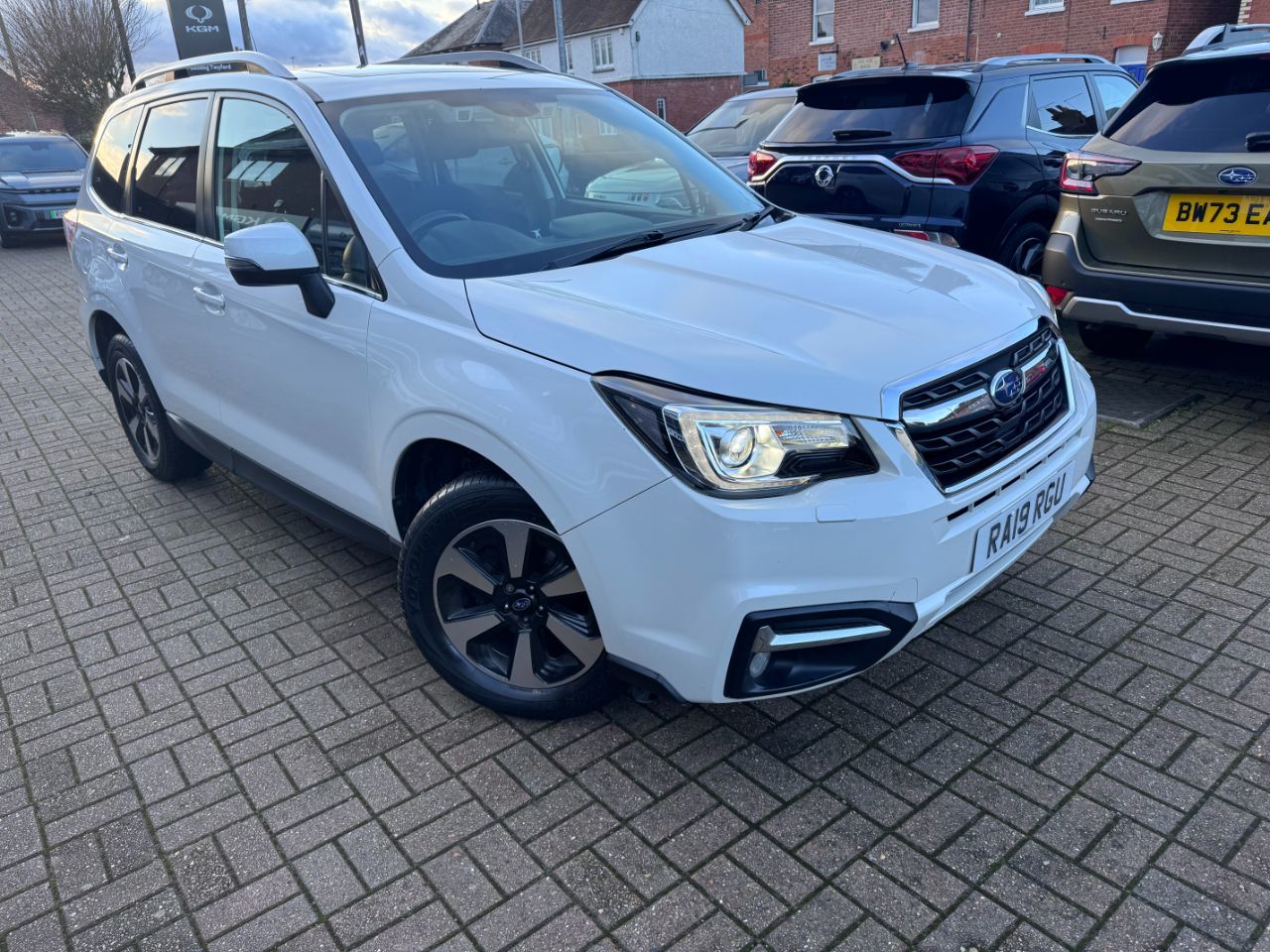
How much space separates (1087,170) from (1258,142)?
0.77 metres

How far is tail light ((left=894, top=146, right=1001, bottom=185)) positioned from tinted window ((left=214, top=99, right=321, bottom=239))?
4.18m

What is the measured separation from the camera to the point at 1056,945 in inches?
84.3

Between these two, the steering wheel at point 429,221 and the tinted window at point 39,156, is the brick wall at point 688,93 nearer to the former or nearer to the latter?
the tinted window at point 39,156

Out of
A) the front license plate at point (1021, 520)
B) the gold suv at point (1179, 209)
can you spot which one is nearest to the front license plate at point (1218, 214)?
the gold suv at point (1179, 209)

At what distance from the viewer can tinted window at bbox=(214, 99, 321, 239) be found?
3.19m

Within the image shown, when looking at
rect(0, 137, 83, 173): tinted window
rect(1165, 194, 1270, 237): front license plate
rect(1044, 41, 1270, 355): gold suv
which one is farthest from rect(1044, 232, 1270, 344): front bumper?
rect(0, 137, 83, 173): tinted window

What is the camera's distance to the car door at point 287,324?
3.04 meters

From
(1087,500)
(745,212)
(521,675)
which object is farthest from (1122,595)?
(521,675)

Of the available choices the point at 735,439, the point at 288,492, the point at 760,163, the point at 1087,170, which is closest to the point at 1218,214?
the point at 1087,170

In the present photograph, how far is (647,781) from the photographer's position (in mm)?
2715

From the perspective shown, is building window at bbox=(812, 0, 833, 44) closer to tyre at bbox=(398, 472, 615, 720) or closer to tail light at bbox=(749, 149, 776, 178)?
tail light at bbox=(749, 149, 776, 178)

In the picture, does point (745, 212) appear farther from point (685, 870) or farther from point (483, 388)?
point (685, 870)

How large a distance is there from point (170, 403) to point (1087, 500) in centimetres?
408

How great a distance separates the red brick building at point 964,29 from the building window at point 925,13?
3 centimetres
